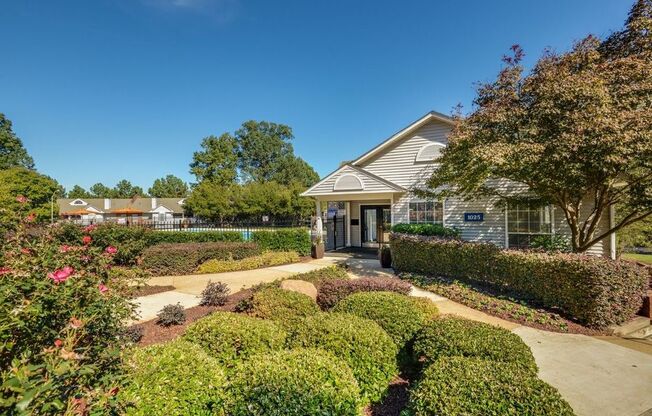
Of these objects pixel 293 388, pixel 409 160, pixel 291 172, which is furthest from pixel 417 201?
pixel 291 172

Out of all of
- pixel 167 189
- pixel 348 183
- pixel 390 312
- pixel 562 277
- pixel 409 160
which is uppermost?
pixel 167 189

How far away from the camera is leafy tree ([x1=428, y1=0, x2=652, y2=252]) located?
6354 mm

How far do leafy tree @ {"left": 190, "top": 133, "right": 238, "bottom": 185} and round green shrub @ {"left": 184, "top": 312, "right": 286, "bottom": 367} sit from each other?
4877cm

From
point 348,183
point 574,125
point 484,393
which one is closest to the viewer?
point 484,393

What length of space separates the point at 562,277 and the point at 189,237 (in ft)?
42.8

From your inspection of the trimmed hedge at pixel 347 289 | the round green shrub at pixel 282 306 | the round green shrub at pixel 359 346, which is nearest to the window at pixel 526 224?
the trimmed hedge at pixel 347 289

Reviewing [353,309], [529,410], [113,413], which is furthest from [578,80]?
[113,413]

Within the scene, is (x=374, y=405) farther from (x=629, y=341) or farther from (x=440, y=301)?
(x=629, y=341)

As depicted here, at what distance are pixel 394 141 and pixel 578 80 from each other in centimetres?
773

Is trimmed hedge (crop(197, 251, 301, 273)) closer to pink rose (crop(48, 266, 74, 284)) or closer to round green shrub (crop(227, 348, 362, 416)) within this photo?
round green shrub (crop(227, 348, 362, 416))

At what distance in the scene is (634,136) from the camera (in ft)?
19.9

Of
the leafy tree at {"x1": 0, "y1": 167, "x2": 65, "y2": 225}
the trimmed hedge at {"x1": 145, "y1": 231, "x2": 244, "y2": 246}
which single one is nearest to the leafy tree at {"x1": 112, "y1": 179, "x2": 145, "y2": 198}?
the leafy tree at {"x1": 0, "y1": 167, "x2": 65, "y2": 225}

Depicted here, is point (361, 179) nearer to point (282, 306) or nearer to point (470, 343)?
point (282, 306)

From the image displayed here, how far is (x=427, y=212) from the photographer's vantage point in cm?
A: 1348
